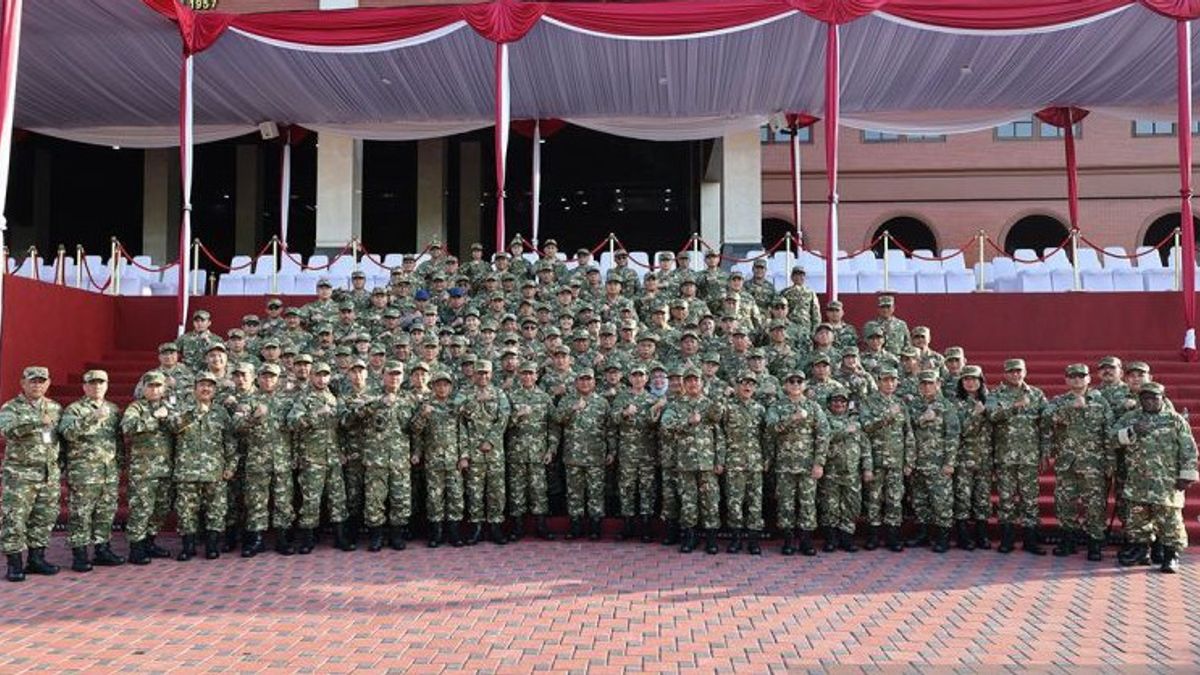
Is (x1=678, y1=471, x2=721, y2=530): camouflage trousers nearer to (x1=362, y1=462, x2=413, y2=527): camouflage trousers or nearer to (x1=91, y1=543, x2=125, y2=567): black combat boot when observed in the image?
(x1=362, y1=462, x2=413, y2=527): camouflage trousers

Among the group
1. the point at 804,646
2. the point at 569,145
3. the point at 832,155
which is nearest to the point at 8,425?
the point at 804,646

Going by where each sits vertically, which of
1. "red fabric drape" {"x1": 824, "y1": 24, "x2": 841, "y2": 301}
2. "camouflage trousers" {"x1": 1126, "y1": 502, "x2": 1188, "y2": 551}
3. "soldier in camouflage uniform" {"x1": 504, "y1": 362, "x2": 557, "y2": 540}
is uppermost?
"red fabric drape" {"x1": 824, "y1": 24, "x2": 841, "y2": 301}

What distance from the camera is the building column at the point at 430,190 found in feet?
65.8

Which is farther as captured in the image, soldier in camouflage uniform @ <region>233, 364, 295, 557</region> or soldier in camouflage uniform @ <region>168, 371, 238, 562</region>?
soldier in camouflage uniform @ <region>233, 364, 295, 557</region>

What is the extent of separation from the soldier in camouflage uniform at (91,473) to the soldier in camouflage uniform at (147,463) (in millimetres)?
129

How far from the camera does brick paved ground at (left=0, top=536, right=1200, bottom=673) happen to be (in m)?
4.66

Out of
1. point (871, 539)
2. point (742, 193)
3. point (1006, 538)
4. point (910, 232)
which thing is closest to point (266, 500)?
point (871, 539)

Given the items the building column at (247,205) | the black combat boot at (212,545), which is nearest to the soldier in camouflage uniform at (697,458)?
the black combat boot at (212,545)

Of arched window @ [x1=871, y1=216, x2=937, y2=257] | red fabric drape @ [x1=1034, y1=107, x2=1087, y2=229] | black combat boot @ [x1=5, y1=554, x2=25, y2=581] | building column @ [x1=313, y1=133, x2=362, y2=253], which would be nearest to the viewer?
black combat boot @ [x1=5, y1=554, x2=25, y2=581]

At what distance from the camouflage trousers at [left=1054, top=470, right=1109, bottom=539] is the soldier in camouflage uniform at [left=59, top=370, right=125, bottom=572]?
6934mm

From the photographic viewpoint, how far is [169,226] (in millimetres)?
20938

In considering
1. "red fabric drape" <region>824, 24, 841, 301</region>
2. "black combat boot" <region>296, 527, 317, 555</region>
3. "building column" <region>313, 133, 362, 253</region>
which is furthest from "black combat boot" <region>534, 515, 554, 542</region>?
"building column" <region>313, 133, 362, 253</region>

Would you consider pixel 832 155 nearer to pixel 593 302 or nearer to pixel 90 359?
pixel 593 302

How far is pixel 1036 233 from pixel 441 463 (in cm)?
2083
